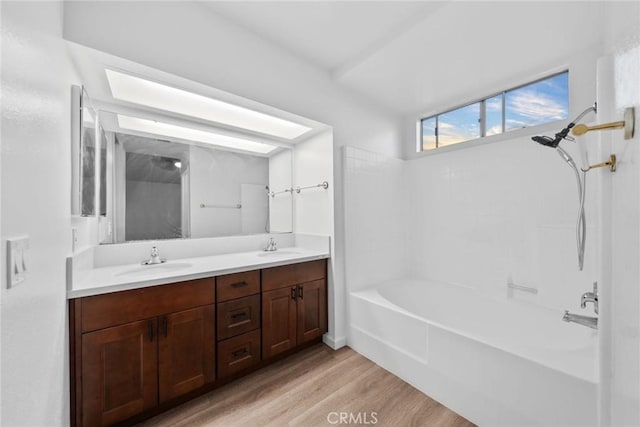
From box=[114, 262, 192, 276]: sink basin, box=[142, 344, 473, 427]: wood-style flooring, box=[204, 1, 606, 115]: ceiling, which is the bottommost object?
box=[142, 344, 473, 427]: wood-style flooring

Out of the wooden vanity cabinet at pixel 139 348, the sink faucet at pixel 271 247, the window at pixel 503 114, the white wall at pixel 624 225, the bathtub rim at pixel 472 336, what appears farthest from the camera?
the sink faucet at pixel 271 247

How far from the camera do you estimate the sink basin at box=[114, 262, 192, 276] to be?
1673 millimetres

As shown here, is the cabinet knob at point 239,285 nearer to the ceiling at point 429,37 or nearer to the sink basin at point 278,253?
the sink basin at point 278,253

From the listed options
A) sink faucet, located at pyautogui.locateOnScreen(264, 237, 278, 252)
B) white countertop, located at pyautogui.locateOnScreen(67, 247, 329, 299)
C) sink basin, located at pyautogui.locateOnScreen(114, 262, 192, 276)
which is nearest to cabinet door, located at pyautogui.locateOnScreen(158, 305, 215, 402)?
white countertop, located at pyautogui.locateOnScreen(67, 247, 329, 299)

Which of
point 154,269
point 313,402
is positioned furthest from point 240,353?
point 154,269

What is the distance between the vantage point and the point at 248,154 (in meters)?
2.64

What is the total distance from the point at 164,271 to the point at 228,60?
1.56m

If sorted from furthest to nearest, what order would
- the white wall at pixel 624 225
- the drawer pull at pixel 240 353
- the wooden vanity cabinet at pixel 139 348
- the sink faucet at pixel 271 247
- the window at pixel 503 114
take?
the sink faucet at pixel 271 247 → the window at pixel 503 114 → the drawer pull at pixel 240 353 → the wooden vanity cabinet at pixel 139 348 → the white wall at pixel 624 225

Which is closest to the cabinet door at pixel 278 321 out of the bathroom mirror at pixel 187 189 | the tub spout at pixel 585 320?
the bathroom mirror at pixel 187 189

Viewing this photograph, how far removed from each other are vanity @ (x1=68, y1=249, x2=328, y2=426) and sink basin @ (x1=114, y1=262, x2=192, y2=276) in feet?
0.05

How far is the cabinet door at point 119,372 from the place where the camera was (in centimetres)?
130

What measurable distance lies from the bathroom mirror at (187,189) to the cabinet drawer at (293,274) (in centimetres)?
67

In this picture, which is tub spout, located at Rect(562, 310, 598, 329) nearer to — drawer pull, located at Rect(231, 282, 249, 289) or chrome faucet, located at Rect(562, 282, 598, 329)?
chrome faucet, located at Rect(562, 282, 598, 329)

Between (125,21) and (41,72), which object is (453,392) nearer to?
(41,72)
